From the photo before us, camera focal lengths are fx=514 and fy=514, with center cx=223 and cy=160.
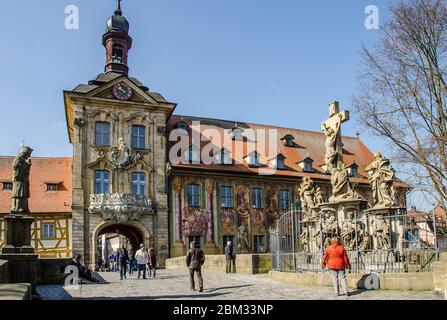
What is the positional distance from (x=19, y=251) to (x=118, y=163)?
18491 mm

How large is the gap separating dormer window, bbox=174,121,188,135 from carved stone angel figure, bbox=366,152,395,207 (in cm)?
2163

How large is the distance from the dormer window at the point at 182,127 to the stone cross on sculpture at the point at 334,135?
20.5m

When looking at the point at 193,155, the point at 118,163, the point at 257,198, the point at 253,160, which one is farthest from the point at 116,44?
the point at 257,198

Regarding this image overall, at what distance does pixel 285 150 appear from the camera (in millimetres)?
40594

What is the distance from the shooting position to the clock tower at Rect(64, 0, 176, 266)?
102 ft

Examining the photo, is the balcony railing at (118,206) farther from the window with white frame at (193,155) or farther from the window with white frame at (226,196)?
the window with white frame at (226,196)

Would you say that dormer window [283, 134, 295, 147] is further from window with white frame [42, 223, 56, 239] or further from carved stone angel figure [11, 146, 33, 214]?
carved stone angel figure [11, 146, 33, 214]

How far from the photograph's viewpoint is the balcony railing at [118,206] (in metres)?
31.1

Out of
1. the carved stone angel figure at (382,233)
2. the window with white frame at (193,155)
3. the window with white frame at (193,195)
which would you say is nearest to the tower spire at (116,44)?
the window with white frame at (193,155)

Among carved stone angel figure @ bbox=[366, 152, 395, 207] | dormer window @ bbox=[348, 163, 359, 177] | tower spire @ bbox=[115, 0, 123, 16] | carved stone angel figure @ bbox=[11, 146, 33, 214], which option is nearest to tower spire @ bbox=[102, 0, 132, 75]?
tower spire @ bbox=[115, 0, 123, 16]

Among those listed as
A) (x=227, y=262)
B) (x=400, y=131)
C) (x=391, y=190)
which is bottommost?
(x=227, y=262)

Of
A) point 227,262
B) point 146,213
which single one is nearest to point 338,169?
point 227,262
